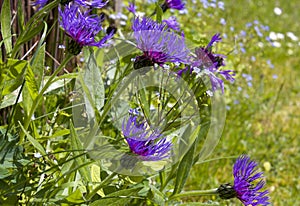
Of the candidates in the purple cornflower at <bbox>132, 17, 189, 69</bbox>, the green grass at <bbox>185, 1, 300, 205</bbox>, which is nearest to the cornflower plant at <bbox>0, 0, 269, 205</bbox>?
the purple cornflower at <bbox>132, 17, 189, 69</bbox>

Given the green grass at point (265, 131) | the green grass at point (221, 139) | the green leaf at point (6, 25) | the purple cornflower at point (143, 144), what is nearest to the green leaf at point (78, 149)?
the green grass at point (221, 139)

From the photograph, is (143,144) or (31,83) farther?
(31,83)

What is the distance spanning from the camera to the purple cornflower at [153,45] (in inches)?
36.9

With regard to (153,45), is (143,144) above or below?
below

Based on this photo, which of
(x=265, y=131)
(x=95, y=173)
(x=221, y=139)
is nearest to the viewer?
(x=95, y=173)

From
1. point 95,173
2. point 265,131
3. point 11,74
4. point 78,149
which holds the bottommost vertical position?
point 265,131

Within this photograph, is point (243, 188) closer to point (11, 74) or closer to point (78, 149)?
point (78, 149)

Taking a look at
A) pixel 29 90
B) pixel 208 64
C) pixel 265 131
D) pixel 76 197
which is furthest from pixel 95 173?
pixel 265 131

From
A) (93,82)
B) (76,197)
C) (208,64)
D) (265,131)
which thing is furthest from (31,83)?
(265,131)

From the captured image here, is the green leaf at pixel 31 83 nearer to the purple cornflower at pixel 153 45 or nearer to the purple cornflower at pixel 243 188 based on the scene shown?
the purple cornflower at pixel 153 45

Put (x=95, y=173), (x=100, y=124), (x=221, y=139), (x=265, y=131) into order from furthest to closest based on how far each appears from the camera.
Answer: (x=265, y=131)
(x=221, y=139)
(x=95, y=173)
(x=100, y=124)

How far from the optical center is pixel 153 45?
935 mm

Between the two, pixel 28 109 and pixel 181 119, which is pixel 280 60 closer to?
pixel 181 119

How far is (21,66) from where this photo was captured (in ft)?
3.34
